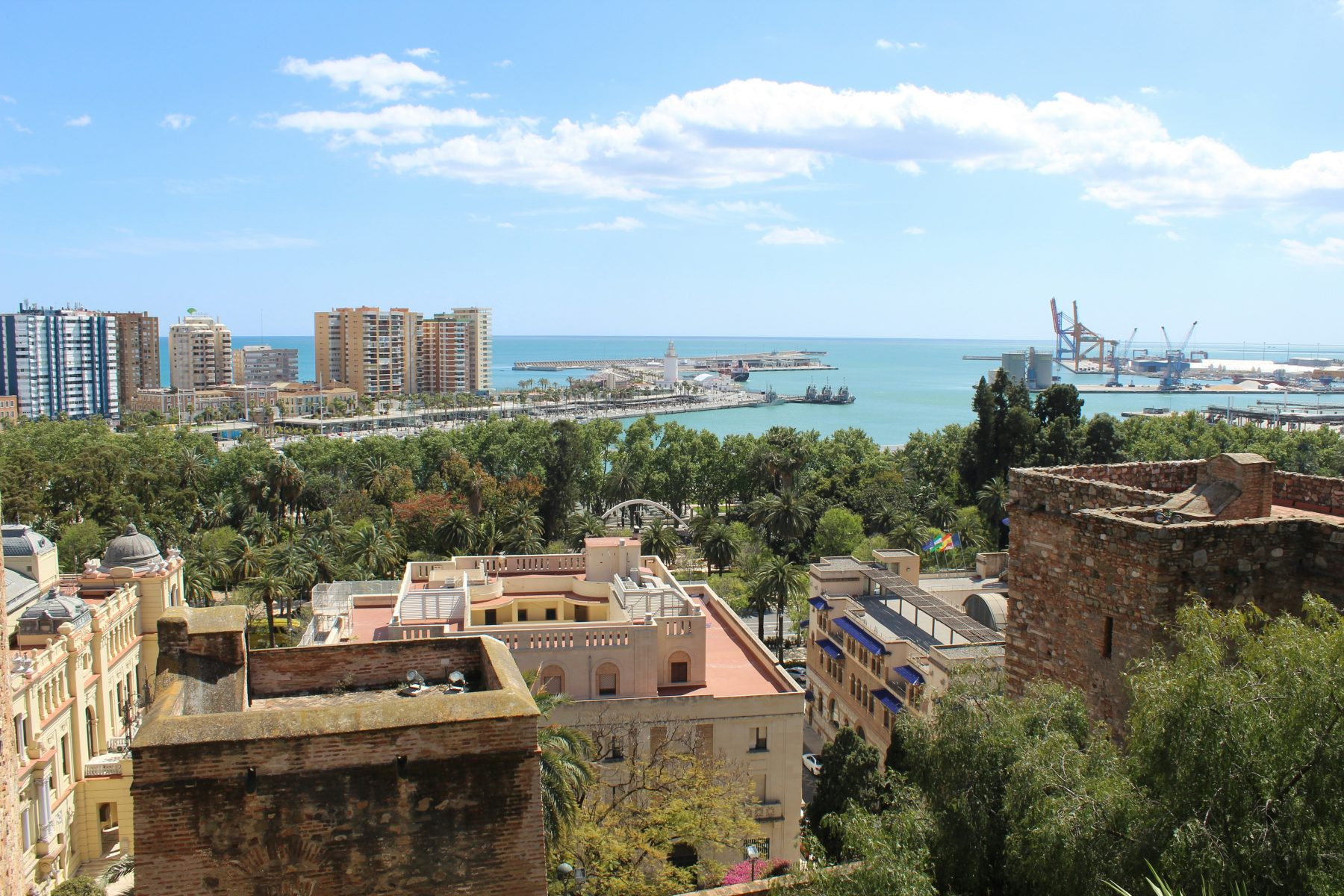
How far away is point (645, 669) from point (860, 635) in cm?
1190

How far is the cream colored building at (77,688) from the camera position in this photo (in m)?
22.9

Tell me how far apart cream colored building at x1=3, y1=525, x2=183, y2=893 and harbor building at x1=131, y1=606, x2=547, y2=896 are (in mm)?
15011

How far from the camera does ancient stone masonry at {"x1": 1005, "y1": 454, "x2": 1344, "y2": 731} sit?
27.9 ft

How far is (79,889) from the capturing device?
19.7 meters

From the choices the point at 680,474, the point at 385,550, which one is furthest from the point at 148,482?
the point at 680,474

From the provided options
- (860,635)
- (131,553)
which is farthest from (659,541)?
(131,553)

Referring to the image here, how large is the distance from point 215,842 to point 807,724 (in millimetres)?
32427

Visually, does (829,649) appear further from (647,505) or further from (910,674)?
(647,505)

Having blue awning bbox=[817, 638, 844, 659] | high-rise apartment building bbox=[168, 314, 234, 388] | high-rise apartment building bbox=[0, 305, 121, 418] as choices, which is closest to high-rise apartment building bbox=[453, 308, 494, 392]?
high-rise apartment building bbox=[168, 314, 234, 388]

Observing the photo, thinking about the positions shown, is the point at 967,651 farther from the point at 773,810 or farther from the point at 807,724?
the point at 807,724

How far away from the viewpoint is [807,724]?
36312 mm

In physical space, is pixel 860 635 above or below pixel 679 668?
below

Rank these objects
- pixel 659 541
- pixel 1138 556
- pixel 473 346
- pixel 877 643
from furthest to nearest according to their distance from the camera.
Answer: pixel 473 346
pixel 659 541
pixel 877 643
pixel 1138 556

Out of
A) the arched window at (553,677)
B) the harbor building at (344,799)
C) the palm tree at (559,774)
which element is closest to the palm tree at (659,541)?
the arched window at (553,677)
